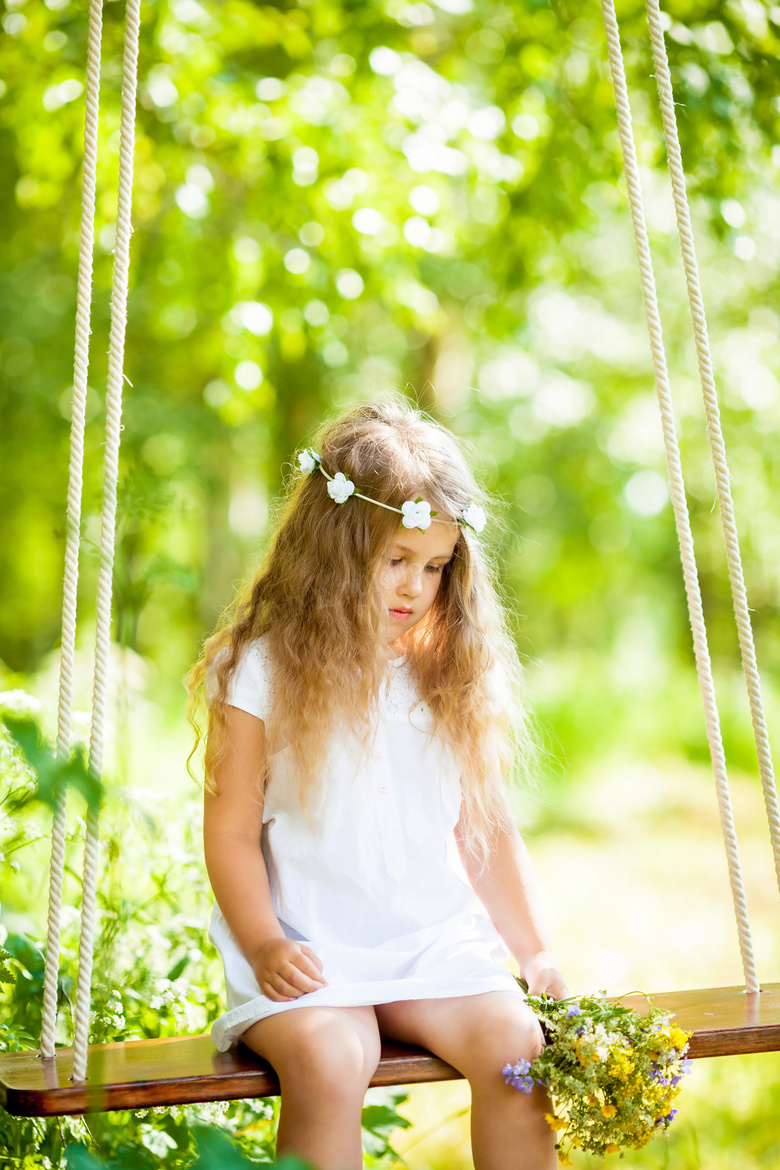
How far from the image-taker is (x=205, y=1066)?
1.57m

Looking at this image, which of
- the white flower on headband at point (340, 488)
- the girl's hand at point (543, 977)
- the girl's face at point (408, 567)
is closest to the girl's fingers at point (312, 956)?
the girl's hand at point (543, 977)

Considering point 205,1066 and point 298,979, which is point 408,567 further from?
point 205,1066

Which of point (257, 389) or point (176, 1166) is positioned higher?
point (257, 389)

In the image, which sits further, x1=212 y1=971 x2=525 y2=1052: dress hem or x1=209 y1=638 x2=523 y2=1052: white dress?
x1=209 y1=638 x2=523 y2=1052: white dress

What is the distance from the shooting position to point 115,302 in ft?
5.36

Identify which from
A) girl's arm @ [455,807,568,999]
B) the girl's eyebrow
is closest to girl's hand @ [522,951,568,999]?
girl's arm @ [455,807,568,999]

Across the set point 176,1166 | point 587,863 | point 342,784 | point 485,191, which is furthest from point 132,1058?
→ point 587,863

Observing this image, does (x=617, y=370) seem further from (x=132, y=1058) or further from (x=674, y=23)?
(x=132, y=1058)

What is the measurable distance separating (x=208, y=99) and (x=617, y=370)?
241 inches

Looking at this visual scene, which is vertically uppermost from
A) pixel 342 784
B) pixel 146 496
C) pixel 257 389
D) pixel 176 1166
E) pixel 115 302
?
pixel 257 389

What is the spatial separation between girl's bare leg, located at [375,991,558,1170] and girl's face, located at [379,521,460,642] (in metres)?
0.67

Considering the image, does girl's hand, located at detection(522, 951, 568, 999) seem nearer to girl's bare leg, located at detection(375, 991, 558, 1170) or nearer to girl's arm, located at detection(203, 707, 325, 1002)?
girl's bare leg, located at detection(375, 991, 558, 1170)

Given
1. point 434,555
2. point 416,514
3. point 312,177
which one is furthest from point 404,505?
point 312,177

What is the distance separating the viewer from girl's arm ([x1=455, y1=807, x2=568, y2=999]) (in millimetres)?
1906
